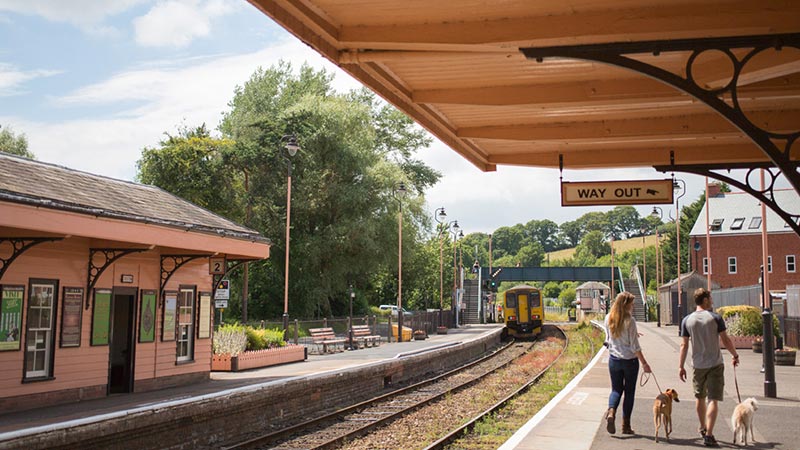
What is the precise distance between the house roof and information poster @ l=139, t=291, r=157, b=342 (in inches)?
2169

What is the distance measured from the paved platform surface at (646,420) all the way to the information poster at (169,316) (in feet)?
27.2

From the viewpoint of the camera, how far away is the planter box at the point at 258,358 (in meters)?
19.2

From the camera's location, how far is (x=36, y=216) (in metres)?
11.0

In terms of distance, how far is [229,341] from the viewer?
20.1 metres

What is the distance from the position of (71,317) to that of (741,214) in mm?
61828

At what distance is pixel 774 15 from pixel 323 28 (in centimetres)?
387

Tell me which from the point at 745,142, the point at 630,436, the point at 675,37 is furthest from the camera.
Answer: the point at 745,142

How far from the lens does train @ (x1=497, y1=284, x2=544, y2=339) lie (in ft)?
140

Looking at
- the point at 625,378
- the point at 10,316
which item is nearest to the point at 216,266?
the point at 10,316

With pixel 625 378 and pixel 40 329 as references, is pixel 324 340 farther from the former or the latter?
pixel 625 378

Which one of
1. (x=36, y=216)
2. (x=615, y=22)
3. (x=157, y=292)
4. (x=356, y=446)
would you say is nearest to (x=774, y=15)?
(x=615, y=22)

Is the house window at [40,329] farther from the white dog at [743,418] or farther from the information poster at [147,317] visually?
the white dog at [743,418]

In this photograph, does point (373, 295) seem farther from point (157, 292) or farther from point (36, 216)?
A: point (36, 216)

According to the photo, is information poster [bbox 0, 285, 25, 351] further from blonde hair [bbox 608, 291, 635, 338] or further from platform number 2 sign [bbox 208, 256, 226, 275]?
blonde hair [bbox 608, 291, 635, 338]
